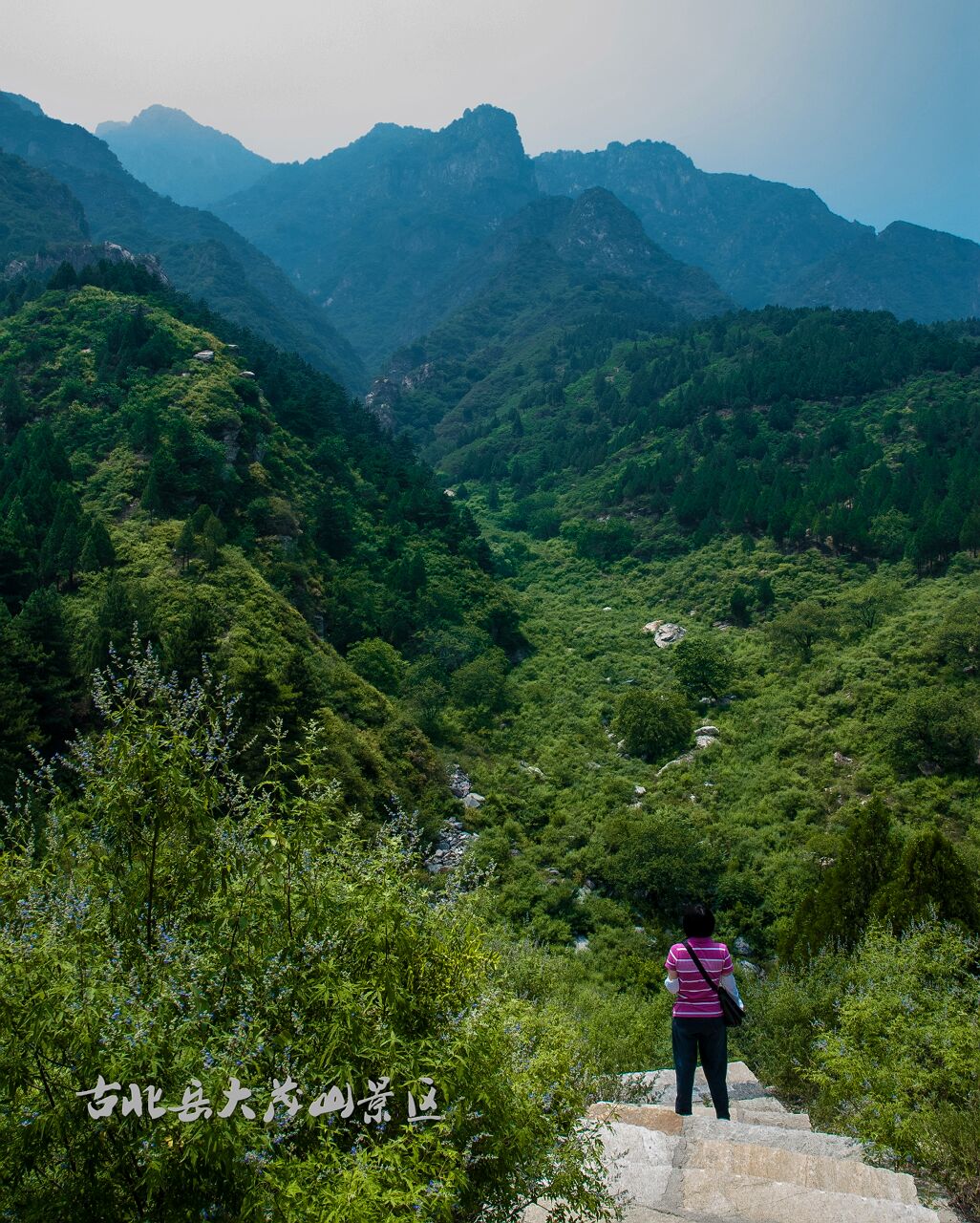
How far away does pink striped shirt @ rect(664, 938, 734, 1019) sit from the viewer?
7117mm

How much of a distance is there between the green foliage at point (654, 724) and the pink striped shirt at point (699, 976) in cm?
2677

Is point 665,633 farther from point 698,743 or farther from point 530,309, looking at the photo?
point 530,309

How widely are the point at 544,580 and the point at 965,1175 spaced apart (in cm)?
5124

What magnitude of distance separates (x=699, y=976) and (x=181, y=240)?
6422 inches

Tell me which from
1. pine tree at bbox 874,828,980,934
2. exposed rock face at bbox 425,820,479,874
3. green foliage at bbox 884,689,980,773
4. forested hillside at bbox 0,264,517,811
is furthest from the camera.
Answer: green foliage at bbox 884,689,980,773

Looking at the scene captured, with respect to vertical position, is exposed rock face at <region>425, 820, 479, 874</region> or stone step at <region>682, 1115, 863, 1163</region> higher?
stone step at <region>682, 1115, 863, 1163</region>

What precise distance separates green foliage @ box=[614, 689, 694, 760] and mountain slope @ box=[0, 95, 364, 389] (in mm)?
96693

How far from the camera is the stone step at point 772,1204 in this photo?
4.77 metres

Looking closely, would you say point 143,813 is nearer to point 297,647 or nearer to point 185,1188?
point 185,1188

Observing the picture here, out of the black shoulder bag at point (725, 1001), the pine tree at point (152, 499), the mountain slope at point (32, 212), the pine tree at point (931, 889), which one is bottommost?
the pine tree at point (931, 889)

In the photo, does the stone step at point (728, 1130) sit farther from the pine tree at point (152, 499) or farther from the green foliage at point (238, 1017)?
the pine tree at point (152, 499)

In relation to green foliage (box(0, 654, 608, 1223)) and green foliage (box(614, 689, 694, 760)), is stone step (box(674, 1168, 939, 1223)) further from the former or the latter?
green foliage (box(614, 689, 694, 760))

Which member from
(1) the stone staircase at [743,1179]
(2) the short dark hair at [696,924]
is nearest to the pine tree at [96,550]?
(2) the short dark hair at [696,924]

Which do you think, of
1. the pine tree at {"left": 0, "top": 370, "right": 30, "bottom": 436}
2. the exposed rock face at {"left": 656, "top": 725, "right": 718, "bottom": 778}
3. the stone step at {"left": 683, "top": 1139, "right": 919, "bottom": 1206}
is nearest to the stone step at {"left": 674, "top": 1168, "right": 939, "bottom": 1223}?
the stone step at {"left": 683, "top": 1139, "right": 919, "bottom": 1206}
